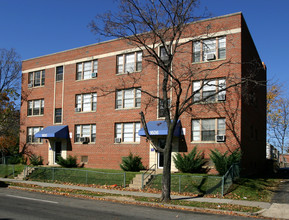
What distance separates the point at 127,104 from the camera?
28.7 meters

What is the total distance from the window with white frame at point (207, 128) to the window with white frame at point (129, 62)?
284 inches

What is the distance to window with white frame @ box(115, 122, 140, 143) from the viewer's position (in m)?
27.9

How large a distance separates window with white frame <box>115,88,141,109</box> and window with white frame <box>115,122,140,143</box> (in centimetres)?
160

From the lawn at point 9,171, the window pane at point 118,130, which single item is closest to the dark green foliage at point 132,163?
the window pane at point 118,130

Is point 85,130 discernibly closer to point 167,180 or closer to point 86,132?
point 86,132

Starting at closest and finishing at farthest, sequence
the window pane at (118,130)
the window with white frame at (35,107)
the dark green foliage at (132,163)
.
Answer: the dark green foliage at (132,163), the window pane at (118,130), the window with white frame at (35,107)

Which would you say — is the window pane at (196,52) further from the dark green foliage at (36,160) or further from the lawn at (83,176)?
the dark green foliage at (36,160)

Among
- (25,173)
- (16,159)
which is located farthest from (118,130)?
(16,159)

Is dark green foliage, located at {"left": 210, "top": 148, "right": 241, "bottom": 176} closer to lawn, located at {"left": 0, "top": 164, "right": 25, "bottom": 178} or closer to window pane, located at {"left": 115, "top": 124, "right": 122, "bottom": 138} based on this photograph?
window pane, located at {"left": 115, "top": 124, "right": 122, "bottom": 138}

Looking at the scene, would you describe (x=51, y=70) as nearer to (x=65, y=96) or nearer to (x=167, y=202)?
(x=65, y=96)

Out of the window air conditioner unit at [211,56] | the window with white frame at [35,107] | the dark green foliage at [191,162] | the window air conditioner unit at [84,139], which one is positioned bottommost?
the dark green foliage at [191,162]

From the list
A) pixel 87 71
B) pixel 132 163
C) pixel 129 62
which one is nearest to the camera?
pixel 132 163

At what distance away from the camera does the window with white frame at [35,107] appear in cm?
3497

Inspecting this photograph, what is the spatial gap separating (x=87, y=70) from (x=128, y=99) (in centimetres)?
580
